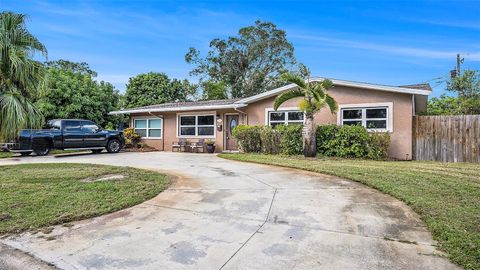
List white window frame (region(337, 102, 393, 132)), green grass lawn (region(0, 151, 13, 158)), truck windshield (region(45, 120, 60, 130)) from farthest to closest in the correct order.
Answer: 1. truck windshield (region(45, 120, 60, 130))
2. green grass lawn (region(0, 151, 13, 158))
3. white window frame (region(337, 102, 393, 132))

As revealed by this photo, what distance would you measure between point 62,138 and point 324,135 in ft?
38.6

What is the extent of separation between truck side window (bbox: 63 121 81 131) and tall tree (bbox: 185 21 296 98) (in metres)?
19.1

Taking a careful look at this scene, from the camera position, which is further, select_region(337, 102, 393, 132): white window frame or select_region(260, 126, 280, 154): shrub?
select_region(260, 126, 280, 154): shrub

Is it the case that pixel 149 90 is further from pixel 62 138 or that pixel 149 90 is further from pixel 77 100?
pixel 62 138

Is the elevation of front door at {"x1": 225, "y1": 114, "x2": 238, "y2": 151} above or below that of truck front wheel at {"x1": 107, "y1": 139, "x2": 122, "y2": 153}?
above

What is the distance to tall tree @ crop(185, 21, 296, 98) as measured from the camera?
1228 inches

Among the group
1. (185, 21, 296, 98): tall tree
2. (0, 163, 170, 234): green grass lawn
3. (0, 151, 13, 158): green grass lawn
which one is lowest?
(0, 163, 170, 234): green grass lawn

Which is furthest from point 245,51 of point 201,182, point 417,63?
point 201,182

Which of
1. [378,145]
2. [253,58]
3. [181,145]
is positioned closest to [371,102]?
[378,145]

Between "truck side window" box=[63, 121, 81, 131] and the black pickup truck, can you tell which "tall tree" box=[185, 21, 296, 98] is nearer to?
the black pickup truck

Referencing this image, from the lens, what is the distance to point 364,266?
9.14 ft

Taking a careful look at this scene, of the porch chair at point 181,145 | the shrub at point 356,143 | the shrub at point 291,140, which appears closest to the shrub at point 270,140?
the shrub at point 291,140

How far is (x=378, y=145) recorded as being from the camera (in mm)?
11641

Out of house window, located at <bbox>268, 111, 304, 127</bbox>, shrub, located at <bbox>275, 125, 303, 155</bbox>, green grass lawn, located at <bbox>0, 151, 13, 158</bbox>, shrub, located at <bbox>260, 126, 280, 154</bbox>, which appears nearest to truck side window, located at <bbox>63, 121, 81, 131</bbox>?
green grass lawn, located at <bbox>0, 151, 13, 158</bbox>
